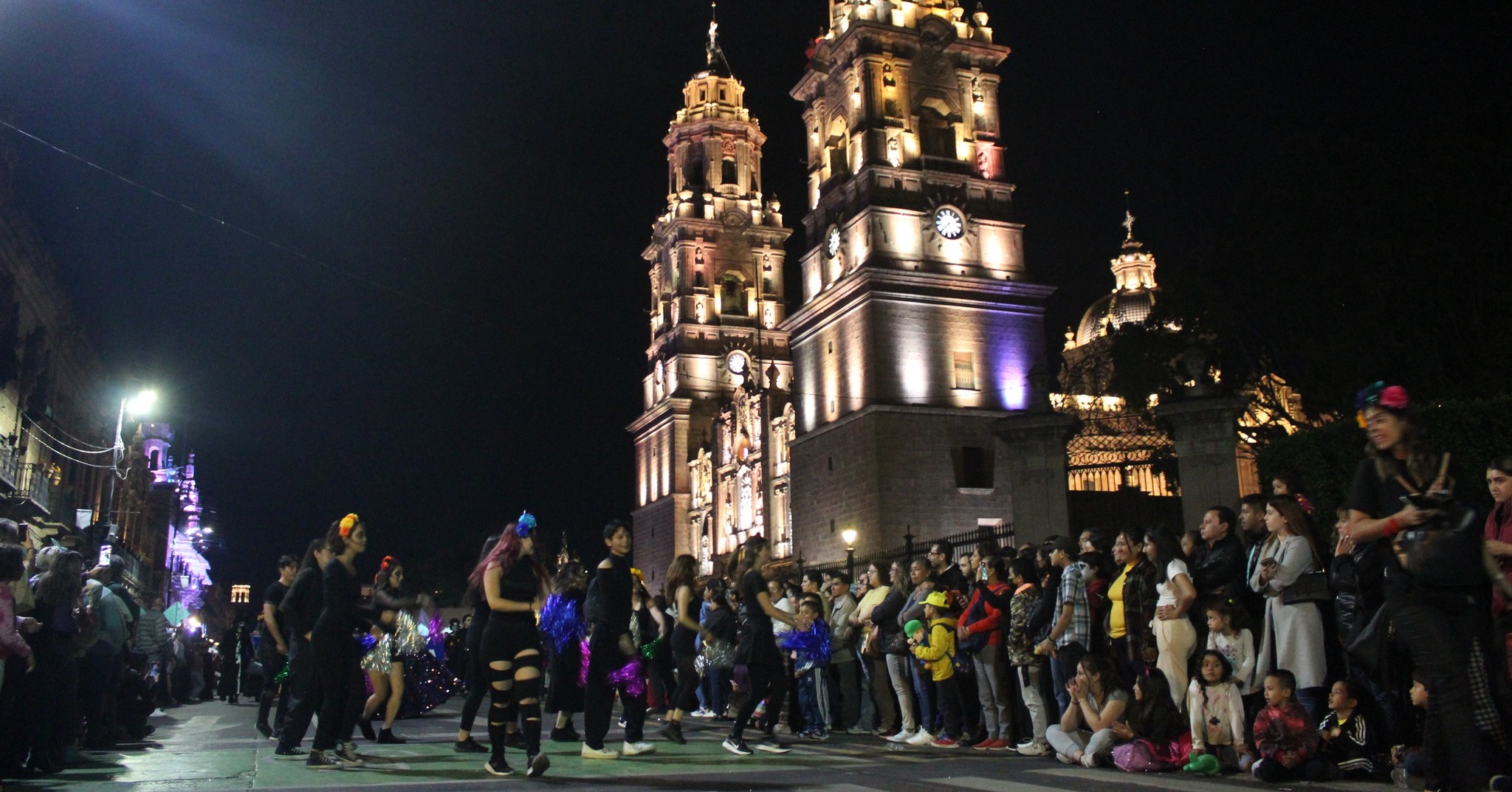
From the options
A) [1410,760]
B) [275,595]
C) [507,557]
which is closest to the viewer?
[1410,760]

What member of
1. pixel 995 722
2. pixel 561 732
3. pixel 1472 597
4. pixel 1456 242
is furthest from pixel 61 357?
pixel 1472 597

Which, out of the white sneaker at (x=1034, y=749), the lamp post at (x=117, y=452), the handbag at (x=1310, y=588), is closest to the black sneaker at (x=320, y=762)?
the white sneaker at (x=1034, y=749)

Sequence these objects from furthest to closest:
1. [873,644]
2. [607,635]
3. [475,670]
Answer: [873,644] < [475,670] < [607,635]

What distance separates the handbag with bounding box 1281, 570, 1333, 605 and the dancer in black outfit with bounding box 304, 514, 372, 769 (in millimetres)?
6791

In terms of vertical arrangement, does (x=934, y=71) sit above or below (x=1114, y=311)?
above

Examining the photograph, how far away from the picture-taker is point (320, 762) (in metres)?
9.01

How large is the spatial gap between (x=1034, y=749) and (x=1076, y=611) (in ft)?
4.04

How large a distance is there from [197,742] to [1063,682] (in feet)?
27.8

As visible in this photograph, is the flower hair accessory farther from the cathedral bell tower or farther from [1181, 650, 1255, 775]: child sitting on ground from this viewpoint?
the cathedral bell tower

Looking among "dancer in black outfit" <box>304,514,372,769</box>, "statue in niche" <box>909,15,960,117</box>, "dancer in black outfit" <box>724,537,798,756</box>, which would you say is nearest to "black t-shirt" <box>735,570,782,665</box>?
"dancer in black outfit" <box>724,537,798,756</box>

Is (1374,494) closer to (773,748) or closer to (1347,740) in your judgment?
(1347,740)

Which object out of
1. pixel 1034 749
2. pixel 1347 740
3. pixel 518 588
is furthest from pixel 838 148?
pixel 1347 740

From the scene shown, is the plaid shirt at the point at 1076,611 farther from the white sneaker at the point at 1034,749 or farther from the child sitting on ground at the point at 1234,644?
the child sitting on ground at the point at 1234,644

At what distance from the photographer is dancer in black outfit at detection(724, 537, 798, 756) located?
1020 centimetres
